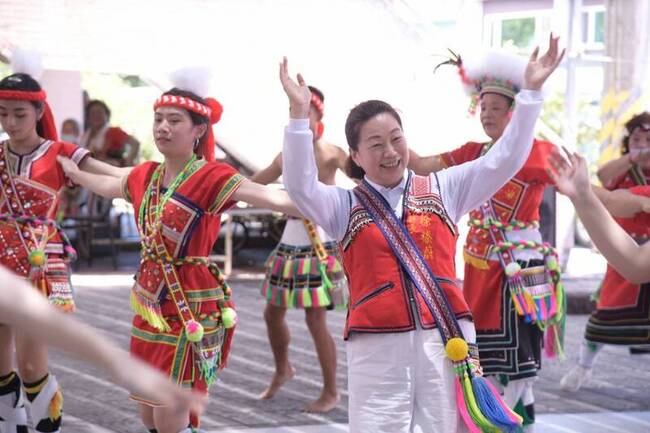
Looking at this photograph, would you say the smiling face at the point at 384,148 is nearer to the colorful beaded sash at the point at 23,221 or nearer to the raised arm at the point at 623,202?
the raised arm at the point at 623,202

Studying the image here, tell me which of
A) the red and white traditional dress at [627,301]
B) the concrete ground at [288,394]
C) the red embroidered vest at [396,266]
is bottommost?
the concrete ground at [288,394]

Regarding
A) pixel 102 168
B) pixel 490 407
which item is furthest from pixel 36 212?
pixel 490 407

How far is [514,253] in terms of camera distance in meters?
4.63

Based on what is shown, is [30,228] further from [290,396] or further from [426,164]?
[290,396]

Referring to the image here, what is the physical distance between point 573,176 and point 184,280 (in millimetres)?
1665

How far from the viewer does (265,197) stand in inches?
146

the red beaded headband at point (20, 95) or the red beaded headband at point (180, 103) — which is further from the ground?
the red beaded headband at point (20, 95)

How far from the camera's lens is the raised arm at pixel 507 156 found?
121 inches

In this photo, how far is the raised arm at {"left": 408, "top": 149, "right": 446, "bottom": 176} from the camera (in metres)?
4.57

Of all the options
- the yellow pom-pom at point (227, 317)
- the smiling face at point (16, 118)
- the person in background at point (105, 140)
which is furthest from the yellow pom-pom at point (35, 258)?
the person in background at point (105, 140)

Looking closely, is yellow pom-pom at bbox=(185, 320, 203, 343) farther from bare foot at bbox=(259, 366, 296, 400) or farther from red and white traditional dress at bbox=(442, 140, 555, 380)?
bare foot at bbox=(259, 366, 296, 400)

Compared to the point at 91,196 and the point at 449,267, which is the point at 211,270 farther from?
the point at 91,196

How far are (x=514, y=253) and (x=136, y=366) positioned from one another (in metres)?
3.32

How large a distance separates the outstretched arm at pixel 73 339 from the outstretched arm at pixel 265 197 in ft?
7.02
